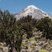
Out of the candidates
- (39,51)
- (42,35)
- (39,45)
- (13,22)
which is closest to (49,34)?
(42,35)

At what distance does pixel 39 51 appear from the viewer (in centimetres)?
7238

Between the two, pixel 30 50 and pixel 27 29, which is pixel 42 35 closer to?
pixel 27 29

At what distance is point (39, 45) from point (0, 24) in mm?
17560

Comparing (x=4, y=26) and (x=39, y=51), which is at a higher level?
(x=4, y=26)

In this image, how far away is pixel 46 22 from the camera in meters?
96.3

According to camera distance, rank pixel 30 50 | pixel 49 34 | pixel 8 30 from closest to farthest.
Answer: pixel 8 30, pixel 30 50, pixel 49 34

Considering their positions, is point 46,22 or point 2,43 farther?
point 46,22

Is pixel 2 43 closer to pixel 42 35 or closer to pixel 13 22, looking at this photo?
pixel 13 22

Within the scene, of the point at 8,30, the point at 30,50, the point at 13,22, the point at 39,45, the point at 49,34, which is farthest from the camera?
the point at 49,34

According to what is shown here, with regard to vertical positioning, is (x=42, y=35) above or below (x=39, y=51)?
above

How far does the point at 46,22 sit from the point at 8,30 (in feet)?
114

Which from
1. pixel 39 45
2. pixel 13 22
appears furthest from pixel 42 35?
pixel 13 22

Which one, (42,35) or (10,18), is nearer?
(10,18)

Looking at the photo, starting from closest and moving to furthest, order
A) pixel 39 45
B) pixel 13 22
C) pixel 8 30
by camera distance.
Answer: pixel 8 30
pixel 13 22
pixel 39 45
